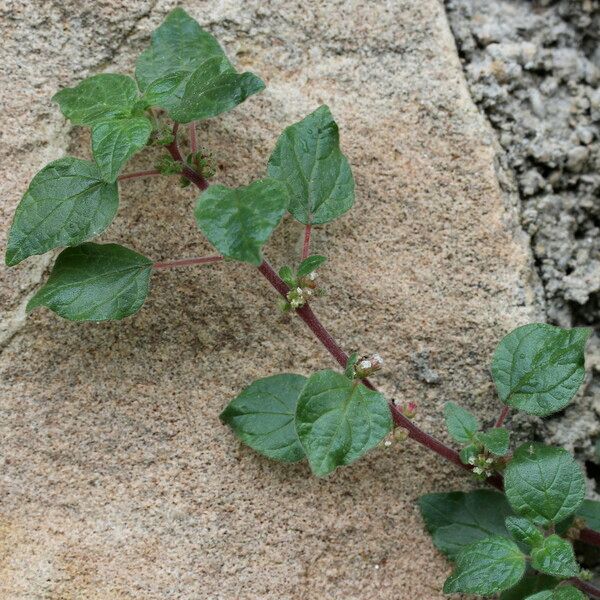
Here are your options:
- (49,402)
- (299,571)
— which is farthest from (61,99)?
(299,571)

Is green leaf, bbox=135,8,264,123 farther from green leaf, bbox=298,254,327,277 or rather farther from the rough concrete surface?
the rough concrete surface

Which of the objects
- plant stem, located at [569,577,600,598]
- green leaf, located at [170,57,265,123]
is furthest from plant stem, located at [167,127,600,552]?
green leaf, located at [170,57,265,123]

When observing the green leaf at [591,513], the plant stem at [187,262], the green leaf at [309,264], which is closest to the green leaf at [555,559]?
the green leaf at [591,513]

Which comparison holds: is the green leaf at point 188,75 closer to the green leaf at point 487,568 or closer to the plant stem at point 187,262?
the plant stem at point 187,262

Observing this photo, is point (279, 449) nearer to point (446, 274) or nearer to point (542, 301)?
point (446, 274)

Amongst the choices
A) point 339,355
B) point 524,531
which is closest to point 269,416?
point 339,355

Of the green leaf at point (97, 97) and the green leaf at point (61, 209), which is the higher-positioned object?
the green leaf at point (97, 97)
